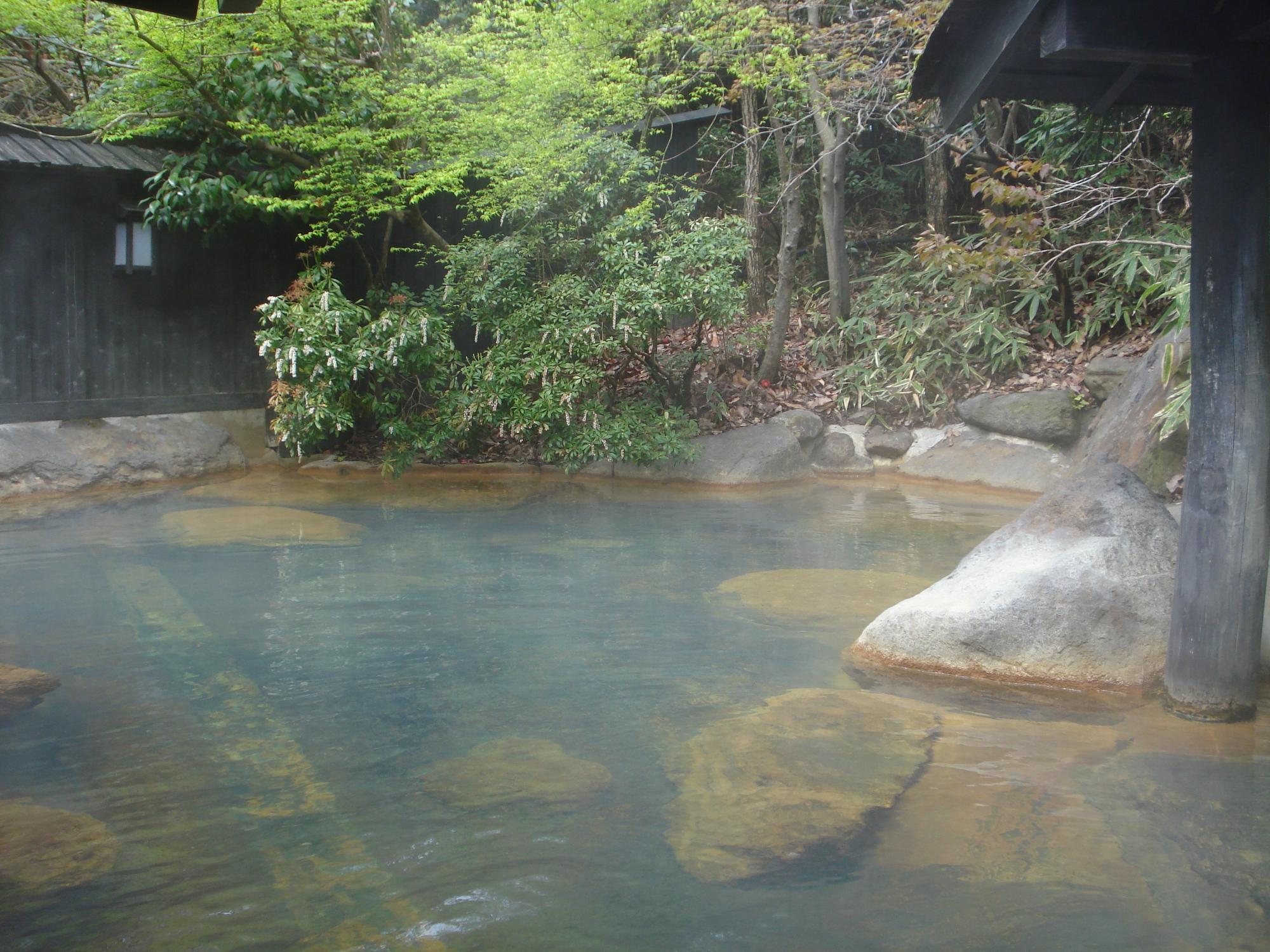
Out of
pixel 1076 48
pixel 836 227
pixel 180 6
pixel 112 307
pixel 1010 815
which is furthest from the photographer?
pixel 836 227

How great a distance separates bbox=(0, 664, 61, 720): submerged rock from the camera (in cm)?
438

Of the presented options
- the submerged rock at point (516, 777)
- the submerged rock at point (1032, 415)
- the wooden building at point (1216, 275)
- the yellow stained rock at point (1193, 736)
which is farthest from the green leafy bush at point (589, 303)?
the yellow stained rock at point (1193, 736)

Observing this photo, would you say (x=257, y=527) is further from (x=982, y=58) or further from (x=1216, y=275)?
(x=1216, y=275)

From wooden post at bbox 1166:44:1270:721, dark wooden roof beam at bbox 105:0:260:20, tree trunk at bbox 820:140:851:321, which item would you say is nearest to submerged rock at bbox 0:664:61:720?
dark wooden roof beam at bbox 105:0:260:20

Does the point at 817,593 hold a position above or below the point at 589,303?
below

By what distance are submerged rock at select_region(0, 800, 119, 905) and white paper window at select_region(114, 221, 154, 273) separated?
7.54 metres

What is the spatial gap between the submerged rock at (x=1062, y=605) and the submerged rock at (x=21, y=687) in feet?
12.4

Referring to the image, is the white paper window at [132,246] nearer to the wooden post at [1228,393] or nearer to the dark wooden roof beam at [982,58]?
the dark wooden roof beam at [982,58]

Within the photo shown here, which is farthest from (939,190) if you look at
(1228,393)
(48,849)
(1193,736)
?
(48,849)

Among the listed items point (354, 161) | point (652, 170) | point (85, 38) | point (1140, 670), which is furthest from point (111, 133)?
point (1140, 670)

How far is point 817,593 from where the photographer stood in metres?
6.30

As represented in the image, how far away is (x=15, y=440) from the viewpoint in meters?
8.99

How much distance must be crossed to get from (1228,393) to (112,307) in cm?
944

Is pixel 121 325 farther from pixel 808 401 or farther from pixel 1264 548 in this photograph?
pixel 1264 548
